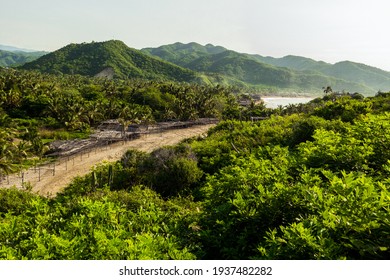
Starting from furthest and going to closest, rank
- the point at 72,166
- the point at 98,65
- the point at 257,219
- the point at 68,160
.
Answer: the point at 98,65 < the point at 68,160 < the point at 72,166 < the point at 257,219

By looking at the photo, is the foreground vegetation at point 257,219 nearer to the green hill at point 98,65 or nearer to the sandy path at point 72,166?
the sandy path at point 72,166

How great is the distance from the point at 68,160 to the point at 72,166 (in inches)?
129

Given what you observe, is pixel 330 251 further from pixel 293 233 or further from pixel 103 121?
pixel 103 121

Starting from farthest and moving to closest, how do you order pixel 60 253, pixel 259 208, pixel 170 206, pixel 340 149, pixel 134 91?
pixel 134 91
pixel 170 206
pixel 340 149
pixel 259 208
pixel 60 253

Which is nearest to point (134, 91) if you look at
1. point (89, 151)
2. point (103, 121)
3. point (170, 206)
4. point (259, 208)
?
point (103, 121)

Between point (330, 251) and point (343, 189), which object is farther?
point (343, 189)

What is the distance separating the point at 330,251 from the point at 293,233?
0.75m

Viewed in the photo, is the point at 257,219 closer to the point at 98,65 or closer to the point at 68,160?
the point at 68,160

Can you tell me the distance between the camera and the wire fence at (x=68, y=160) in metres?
37.7

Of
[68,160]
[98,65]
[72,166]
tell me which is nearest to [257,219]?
[72,166]

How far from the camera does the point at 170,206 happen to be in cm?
1379

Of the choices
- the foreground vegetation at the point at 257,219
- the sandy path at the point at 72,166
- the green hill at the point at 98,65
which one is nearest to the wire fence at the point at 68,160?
the sandy path at the point at 72,166

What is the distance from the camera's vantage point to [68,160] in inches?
1865

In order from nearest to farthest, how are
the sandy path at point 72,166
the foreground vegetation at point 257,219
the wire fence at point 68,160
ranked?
the foreground vegetation at point 257,219
the sandy path at point 72,166
the wire fence at point 68,160
